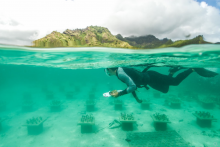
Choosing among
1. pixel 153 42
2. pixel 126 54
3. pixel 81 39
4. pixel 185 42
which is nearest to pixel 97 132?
pixel 126 54

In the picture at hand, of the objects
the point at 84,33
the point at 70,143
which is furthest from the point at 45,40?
the point at 70,143

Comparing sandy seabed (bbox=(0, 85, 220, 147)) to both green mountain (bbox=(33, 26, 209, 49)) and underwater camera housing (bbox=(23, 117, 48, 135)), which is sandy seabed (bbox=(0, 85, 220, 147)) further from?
green mountain (bbox=(33, 26, 209, 49))

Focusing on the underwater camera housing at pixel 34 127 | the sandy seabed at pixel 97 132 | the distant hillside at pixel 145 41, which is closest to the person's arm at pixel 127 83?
the distant hillside at pixel 145 41

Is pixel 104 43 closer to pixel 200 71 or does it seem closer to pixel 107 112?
pixel 200 71

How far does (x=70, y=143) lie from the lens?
8078mm

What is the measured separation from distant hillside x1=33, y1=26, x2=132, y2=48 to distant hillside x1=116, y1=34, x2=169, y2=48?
0.43 metres

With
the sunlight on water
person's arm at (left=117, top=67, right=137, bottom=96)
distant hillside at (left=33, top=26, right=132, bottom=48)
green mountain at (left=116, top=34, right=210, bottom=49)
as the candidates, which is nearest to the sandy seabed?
person's arm at (left=117, top=67, right=137, bottom=96)

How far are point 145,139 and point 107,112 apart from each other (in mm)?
6124

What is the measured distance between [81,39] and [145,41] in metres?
4.20

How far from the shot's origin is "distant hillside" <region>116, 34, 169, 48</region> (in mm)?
6617

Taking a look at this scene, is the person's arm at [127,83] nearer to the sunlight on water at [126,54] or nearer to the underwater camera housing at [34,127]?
the sunlight on water at [126,54]

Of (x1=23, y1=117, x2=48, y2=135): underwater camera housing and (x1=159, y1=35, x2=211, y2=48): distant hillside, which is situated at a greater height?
(x1=159, y1=35, x2=211, y2=48): distant hillside

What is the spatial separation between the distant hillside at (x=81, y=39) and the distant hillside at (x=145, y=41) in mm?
426

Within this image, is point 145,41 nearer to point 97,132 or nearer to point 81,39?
point 81,39
